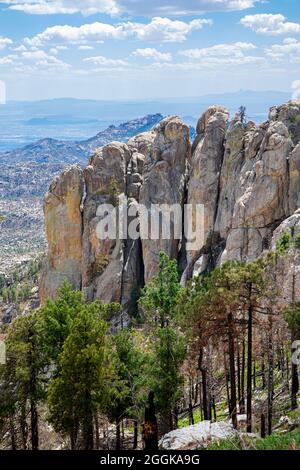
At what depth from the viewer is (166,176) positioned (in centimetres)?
8219

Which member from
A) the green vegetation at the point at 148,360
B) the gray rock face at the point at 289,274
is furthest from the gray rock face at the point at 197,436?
the gray rock face at the point at 289,274

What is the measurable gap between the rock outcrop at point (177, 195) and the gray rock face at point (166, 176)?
0.15 metres

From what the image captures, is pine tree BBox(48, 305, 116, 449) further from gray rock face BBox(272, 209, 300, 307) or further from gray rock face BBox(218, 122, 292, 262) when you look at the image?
gray rock face BBox(218, 122, 292, 262)

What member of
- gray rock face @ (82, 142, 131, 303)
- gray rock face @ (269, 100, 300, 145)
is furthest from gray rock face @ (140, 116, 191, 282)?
gray rock face @ (269, 100, 300, 145)

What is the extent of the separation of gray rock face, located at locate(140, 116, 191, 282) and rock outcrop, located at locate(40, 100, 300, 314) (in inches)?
5.9

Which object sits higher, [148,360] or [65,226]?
[65,226]

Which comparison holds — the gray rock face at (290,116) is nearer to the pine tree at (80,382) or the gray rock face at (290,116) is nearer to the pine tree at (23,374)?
the pine tree at (80,382)

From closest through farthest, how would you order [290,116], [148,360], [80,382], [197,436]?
1. [197,436]
2. [80,382]
3. [148,360]
4. [290,116]

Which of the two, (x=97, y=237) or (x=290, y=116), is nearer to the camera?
(x=290, y=116)

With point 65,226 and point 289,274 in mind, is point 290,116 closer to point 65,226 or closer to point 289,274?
point 65,226

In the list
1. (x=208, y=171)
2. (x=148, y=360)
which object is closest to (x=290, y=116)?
(x=208, y=171)

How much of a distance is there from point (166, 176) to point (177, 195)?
3.26m

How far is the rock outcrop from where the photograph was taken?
67312mm
